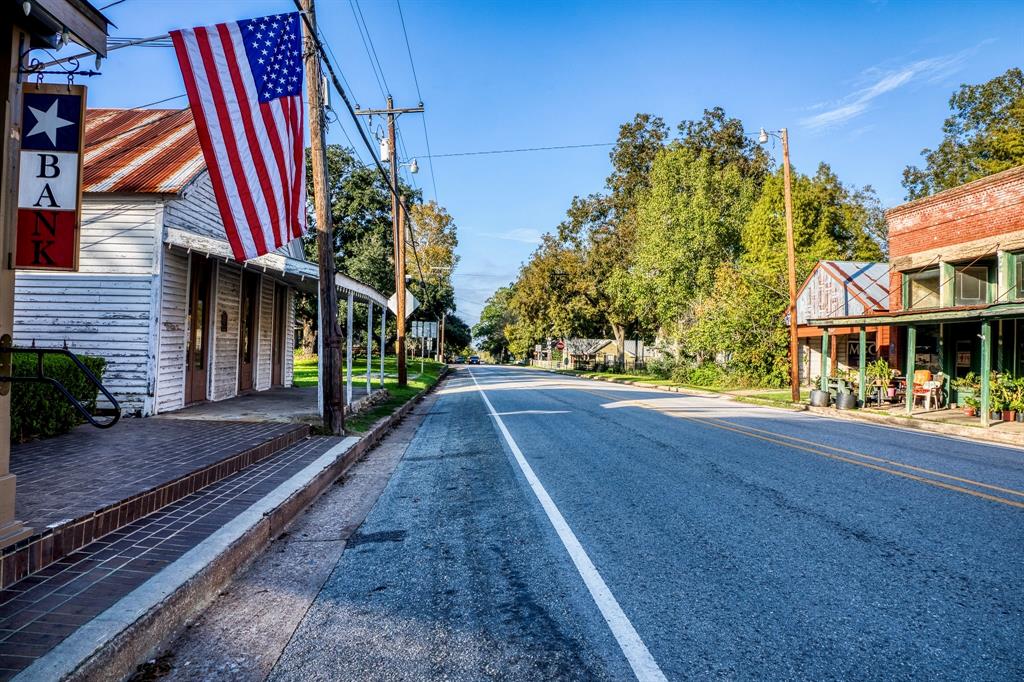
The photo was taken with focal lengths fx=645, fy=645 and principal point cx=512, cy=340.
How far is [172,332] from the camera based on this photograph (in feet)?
38.2

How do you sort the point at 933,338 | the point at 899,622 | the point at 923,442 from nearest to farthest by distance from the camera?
1. the point at 899,622
2. the point at 923,442
3. the point at 933,338

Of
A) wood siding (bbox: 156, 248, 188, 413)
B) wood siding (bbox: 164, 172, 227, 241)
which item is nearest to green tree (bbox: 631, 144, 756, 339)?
wood siding (bbox: 164, 172, 227, 241)

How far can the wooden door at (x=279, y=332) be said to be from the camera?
18078mm

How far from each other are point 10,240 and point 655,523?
205 inches

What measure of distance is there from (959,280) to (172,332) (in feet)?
70.9

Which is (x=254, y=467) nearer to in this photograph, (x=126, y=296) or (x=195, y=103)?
(x=195, y=103)

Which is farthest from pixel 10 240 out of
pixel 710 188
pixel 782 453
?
pixel 710 188

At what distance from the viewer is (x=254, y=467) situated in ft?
25.2

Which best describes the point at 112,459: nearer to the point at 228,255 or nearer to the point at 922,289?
the point at 228,255

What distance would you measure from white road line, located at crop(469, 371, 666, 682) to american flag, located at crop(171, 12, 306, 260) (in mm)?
4935

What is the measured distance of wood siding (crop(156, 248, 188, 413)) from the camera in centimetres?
1123

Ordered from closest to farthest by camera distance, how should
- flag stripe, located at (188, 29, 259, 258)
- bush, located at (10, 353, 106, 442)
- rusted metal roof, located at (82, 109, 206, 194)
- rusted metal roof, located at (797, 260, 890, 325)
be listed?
flag stripe, located at (188, 29, 259, 258) < bush, located at (10, 353, 106, 442) < rusted metal roof, located at (82, 109, 206, 194) < rusted metal roof, located at (797, 260, 890, 325)

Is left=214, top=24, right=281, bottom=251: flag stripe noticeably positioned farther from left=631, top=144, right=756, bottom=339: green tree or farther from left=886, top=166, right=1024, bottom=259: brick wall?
left=631, top=144, right=756, bottom=339: green tree

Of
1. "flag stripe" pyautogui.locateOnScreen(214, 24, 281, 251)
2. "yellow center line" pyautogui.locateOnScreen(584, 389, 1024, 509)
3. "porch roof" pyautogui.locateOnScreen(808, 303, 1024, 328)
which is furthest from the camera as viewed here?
"porch roof" pyautogui.locateOnScreen(808, 303, 1024, 328)
